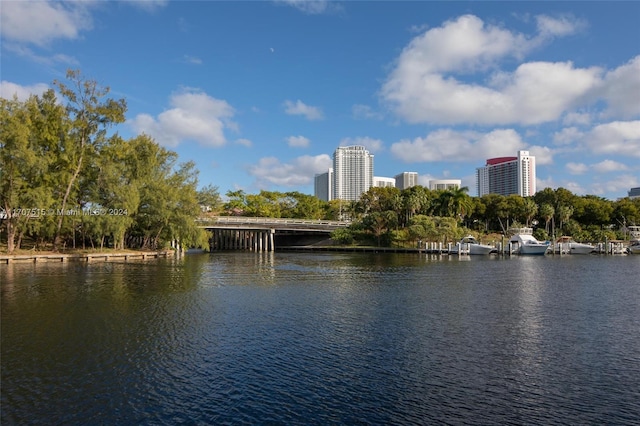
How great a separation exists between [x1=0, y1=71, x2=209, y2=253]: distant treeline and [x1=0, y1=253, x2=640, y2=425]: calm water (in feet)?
83.9

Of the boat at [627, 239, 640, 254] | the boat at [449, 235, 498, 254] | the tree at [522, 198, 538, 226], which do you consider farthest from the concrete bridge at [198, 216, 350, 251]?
the boat at [627, 239, 640, 254]

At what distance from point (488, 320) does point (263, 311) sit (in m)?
12.1

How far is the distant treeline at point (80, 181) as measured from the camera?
5028 centimetres

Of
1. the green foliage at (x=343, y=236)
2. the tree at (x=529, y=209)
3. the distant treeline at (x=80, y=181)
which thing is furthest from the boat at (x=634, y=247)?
the distant treeline at (x=80, y=181)

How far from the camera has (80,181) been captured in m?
60.8

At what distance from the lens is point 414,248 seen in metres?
88.8

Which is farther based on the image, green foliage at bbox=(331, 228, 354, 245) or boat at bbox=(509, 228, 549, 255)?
green foliage at bbox=(331, 228, 354, 245)

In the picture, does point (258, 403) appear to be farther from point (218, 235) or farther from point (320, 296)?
point (218, 235)

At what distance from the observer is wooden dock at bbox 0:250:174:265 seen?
51522 mm

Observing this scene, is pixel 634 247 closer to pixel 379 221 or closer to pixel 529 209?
pixel 529 209

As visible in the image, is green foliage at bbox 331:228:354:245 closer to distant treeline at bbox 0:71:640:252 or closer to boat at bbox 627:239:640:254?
distant treeline at bbox 0:71:640:252

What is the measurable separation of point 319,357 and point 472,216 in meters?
108

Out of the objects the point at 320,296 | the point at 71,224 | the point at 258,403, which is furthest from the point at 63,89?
the point at 258,403

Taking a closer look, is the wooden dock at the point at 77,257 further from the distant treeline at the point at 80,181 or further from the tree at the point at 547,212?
the tree at the point at 547,212
